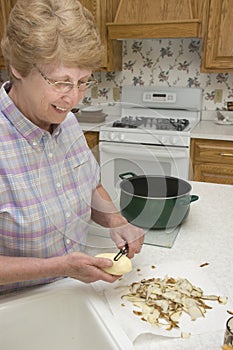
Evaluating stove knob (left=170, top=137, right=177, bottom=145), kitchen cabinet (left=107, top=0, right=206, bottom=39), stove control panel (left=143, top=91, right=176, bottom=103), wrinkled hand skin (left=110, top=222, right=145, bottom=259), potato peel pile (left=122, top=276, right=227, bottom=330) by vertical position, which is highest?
kitchen cabinet (left=107, top=0, right=206, bottom=39)

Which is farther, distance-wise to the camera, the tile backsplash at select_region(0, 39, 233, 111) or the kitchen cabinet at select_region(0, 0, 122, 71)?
the tile backsplash at select_region(0, 39, 233, 111)

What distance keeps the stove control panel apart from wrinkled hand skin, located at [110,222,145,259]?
83.4 inches

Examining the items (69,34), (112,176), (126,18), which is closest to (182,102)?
(126,18)

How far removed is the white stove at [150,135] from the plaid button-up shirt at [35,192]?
0.21 m

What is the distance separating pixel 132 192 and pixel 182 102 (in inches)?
79.7

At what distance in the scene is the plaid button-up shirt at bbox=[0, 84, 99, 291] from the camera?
81cm

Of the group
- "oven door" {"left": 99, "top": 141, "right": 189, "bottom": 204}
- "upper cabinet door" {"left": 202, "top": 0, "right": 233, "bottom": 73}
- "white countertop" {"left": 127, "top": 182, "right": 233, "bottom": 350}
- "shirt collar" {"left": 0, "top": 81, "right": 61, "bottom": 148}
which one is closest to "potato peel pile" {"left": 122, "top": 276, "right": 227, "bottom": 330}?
"white countertop" {"left": 127, "top": 182, "right": 233, "bottom": 350}

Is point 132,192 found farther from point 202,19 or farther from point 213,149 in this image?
point 202,19

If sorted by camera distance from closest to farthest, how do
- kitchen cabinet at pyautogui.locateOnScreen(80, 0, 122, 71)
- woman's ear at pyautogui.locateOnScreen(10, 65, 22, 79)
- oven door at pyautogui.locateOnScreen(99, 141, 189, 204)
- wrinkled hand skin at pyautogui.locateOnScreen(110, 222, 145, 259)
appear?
woman's ear at pyautogui.locateOnScreen(10, 65, 22, 79), wrinkled hand skin at pyautogui.locateOnScreen(110, 222, 145, 259), oven door at pyautogui.locateOnScreen(99, 141, 189, 204), kitchen cabinet at pyautogui.locateOnScreen(80, 0, 122, 71)

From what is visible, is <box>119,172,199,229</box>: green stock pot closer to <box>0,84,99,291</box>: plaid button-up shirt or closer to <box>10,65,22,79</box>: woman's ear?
<box>0,84,99,291</box>: plaid button-up shirt

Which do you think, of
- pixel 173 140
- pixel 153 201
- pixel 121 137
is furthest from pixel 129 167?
pixel 173 140

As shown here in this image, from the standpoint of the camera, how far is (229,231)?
1100mm

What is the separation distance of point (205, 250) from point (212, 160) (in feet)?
5.02

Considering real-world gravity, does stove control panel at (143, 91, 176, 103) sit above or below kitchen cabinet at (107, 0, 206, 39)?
below
